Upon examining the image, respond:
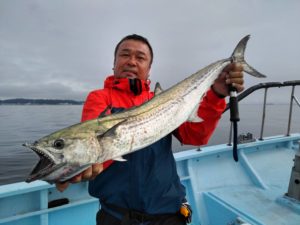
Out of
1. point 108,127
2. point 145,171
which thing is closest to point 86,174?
point 108,127

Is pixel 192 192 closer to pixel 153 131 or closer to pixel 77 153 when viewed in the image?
pixel 153 131

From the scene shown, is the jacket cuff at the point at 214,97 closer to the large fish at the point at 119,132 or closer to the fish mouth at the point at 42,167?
the large fish at the point at 119,132

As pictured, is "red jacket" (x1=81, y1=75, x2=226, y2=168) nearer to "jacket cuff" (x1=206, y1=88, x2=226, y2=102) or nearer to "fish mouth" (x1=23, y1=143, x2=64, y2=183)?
"jacket cuff" (x1=206, y1=88, x2=226, y2=102)

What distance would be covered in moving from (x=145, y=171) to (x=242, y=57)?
6.19 ft

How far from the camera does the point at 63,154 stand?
73.7 inches

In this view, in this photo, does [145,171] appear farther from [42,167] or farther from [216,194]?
[216,194]

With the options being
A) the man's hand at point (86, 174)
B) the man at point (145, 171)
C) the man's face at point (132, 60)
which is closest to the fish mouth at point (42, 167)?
the man's hand at point (86, 174)

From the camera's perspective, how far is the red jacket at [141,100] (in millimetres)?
2756

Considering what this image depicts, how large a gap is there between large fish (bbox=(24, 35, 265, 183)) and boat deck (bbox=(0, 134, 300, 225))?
6.90 ft

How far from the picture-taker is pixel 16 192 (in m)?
3.45

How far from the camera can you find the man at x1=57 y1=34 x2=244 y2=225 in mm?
2566

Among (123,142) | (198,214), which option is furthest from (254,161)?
(123,142)

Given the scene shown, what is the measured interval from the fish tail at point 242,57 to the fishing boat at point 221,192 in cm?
194

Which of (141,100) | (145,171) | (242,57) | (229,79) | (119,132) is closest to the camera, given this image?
(119,132)
